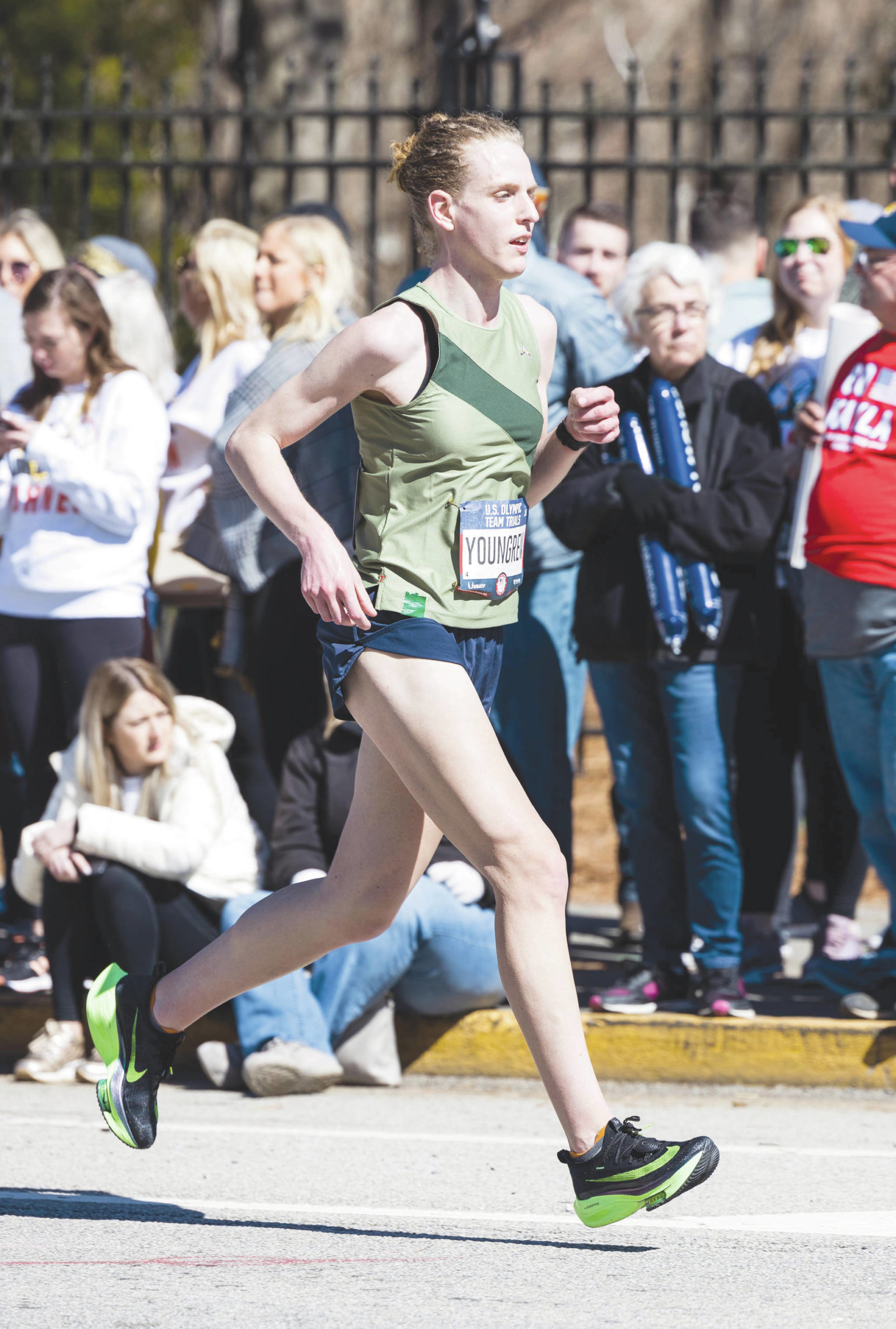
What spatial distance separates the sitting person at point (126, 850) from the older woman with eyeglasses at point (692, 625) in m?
1.20

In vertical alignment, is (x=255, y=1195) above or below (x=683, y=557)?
below

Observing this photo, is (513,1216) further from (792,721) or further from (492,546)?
(792,721)

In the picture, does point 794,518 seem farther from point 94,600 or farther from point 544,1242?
point 544,1242

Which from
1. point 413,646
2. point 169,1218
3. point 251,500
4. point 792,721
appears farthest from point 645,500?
point 169,1218

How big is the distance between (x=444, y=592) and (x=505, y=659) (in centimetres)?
231

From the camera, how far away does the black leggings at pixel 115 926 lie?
5.52 meters

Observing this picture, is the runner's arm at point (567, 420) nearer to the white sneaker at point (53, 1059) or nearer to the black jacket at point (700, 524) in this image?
the black jacket at point (700, 524)

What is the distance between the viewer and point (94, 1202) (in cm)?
409

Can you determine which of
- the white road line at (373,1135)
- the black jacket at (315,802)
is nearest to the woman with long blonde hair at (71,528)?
the black jacket at (315,802)

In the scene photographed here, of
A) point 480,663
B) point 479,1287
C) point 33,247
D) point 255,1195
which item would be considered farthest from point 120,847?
point 33,247

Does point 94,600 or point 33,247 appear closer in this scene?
point 94,600

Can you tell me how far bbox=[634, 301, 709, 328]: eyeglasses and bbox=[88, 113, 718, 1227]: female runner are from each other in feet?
5.55

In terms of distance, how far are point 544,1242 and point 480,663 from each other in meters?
1.16

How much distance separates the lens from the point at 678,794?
562cm
